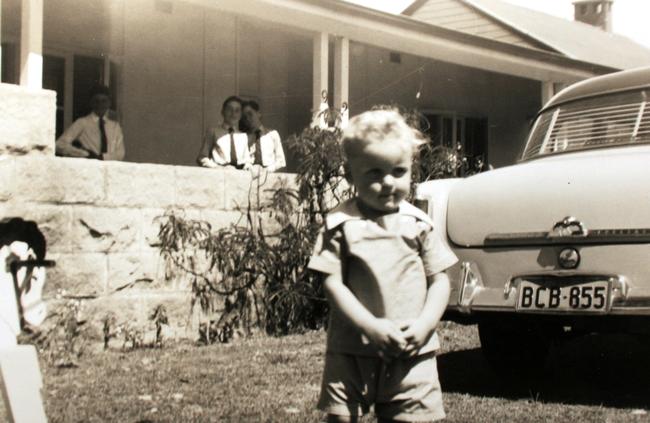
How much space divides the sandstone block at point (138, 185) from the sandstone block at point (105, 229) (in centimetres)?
8

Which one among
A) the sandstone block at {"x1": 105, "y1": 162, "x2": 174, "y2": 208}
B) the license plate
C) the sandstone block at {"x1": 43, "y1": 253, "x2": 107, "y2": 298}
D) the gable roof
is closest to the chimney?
the gable roof

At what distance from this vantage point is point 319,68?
10188 mm

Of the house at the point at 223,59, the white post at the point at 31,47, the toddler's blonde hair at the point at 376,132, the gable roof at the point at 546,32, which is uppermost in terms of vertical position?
the gable roof at the point at 546,32

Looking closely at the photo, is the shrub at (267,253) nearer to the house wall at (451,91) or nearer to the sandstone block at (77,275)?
the sandstone block at (77,275)

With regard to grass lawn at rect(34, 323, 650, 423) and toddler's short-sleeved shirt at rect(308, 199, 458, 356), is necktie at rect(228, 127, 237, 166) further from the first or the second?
toddler's short-sleeved shirt at rect(308, 199, 458, 356)

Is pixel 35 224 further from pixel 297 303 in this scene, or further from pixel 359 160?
pixel 359 160

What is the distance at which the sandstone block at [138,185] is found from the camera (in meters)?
7.22

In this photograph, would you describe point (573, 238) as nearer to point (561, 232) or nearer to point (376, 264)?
point (561, 232)

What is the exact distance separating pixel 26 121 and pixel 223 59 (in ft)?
17.5

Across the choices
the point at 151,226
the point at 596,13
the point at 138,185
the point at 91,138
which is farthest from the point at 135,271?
the point at 596,13

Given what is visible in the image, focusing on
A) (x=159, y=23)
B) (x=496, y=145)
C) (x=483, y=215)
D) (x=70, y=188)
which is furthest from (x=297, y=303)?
(x=496, y=145)

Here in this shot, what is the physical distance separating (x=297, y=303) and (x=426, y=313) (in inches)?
190

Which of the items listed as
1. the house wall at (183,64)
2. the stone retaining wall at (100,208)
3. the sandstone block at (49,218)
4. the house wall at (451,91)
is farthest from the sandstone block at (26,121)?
Answer: the house wall at (451,91)

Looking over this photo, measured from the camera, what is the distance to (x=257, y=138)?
9648mm
